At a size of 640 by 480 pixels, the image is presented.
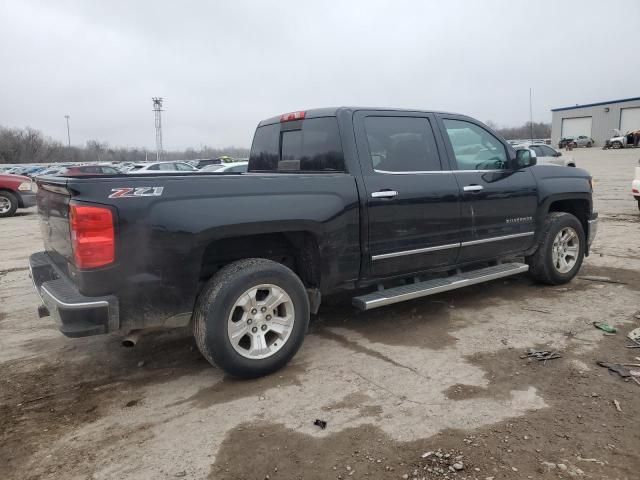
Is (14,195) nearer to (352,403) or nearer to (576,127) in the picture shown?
(352,403)

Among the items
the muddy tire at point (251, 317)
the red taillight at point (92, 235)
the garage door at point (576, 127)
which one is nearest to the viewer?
the red taillight at point (92, 235)

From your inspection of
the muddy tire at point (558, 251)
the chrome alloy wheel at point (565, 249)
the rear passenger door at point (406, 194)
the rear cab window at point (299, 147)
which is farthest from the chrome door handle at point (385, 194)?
the chrome alloy wheel at point (565, 249)

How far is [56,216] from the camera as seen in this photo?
3512 mm

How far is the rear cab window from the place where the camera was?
4.22m

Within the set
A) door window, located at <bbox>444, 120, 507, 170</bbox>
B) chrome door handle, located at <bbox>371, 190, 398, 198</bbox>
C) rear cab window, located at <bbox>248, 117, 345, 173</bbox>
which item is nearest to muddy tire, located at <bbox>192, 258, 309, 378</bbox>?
chrome door handle, located at <bbox>371, 190, 398, 198</bbox>

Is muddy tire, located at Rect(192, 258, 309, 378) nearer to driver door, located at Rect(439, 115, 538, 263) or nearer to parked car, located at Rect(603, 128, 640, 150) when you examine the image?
driver door, located at Rect(439, 115, 538, 263)

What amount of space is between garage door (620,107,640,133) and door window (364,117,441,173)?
63.3m

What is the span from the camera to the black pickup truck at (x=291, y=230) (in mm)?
3129

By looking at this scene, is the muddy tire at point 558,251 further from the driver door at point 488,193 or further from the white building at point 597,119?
the white building at point 597,119

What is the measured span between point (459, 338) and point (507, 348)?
0.41 m

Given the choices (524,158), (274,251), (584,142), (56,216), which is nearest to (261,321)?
(274,251)

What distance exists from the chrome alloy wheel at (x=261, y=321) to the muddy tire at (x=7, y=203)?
14.5 meters

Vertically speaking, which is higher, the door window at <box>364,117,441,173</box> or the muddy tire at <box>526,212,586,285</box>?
the door window at <box>364,117,441,173</box>

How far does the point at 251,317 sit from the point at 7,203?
14.8 meters
